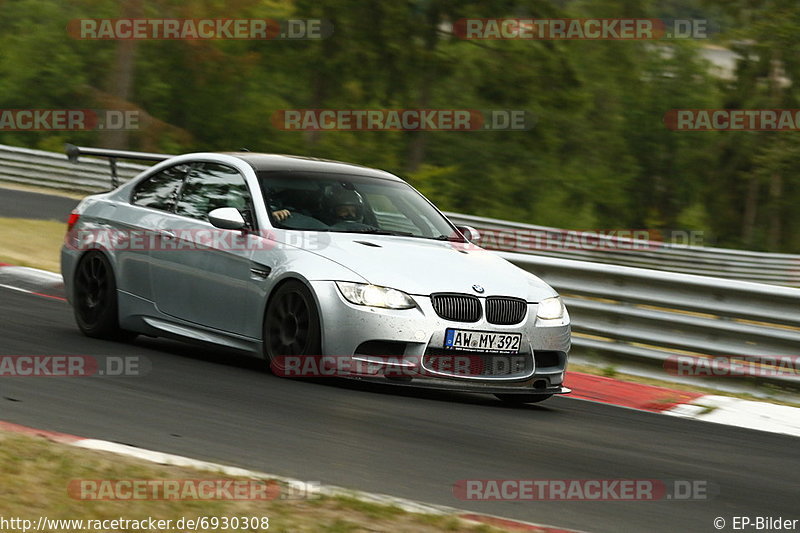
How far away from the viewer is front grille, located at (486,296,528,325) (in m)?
7.68

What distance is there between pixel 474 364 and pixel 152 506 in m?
3.50

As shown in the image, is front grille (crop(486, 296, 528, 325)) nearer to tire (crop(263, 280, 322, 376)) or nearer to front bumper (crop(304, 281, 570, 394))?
front bumper (crop(304, 281, 570, 394))

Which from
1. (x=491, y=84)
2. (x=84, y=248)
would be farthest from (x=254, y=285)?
(x=491, y=84)

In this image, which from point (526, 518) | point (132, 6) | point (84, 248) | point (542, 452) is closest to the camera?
point (526, 518)

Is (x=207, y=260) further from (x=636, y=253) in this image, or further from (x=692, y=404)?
(x=636, y=253)

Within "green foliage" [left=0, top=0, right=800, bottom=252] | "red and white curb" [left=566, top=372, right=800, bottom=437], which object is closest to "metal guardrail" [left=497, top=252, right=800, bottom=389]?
"red and white curb" [left=566, top=372, right=800, bottom=437]

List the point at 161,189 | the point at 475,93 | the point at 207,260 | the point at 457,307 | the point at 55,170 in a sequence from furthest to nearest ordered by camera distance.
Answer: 1. the point at 475,93
2. the point at 55,170
3. the point at 161,189
4. the point at 207,260
5. the point at 457,307

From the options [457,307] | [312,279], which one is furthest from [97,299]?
[457,307]

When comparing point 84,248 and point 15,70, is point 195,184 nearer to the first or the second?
point 84,248

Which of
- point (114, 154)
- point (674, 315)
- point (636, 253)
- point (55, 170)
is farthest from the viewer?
point (636, 253)

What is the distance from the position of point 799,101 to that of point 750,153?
3794 millimetres

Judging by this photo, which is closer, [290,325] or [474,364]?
[474,364]

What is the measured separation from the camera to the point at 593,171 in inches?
2318

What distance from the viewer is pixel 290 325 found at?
778 cm
